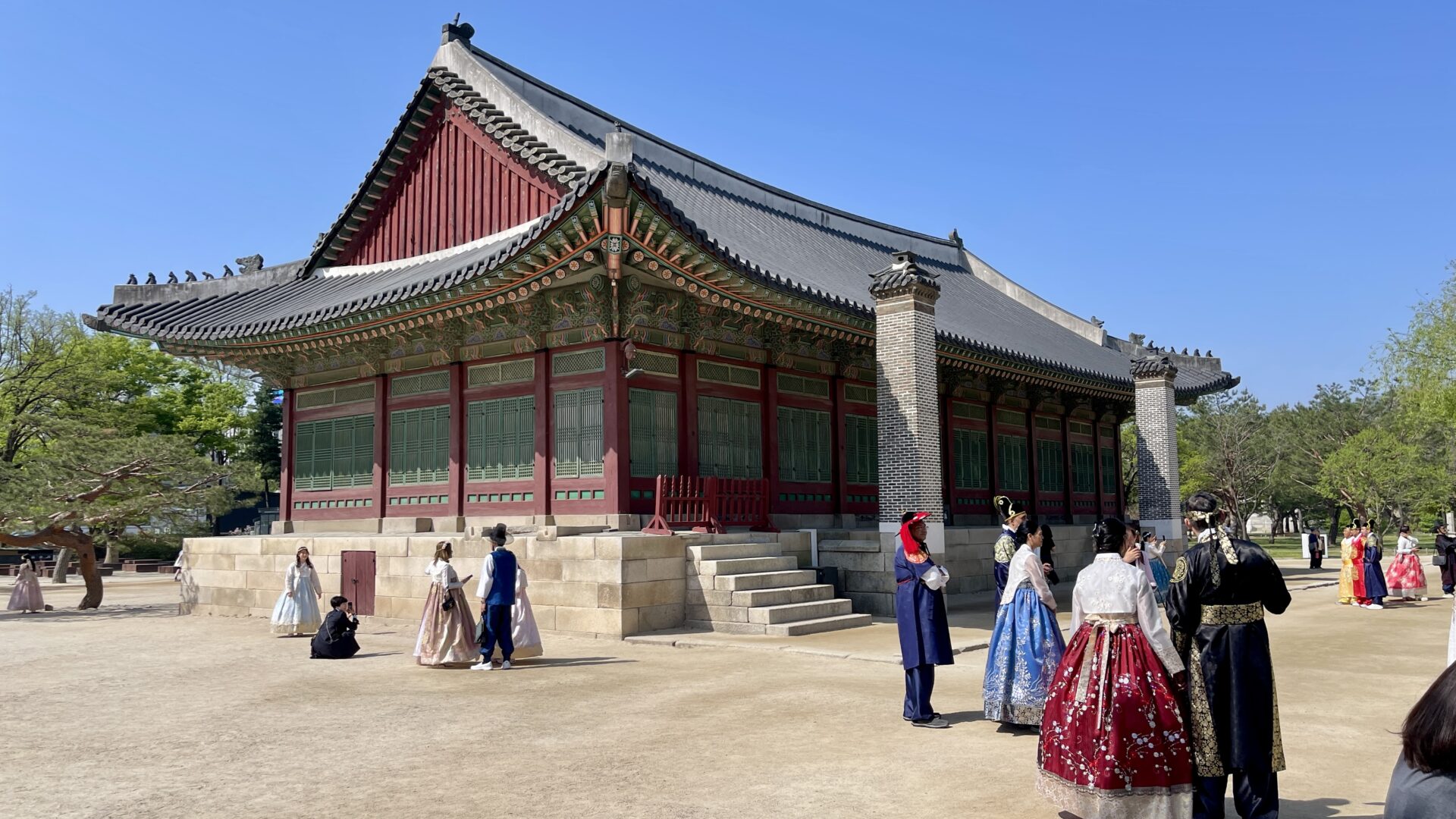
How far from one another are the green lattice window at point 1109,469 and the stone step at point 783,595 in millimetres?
16410

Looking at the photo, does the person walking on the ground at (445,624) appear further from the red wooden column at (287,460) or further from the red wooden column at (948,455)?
the red wooden column at (948,455)

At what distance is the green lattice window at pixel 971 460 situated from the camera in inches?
877

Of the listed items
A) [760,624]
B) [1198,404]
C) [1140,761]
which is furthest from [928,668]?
[1198,404]

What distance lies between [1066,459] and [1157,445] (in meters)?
3.42

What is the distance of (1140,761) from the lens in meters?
4.77

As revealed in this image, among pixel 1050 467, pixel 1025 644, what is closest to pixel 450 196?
pixel 1025 644

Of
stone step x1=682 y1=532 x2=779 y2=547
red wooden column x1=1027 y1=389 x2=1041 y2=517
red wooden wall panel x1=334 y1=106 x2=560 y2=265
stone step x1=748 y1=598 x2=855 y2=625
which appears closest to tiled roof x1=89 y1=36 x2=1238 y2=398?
red wooden wall panel x1=334 y1=106 x2=560 y2=265

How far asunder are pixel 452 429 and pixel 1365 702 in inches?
545

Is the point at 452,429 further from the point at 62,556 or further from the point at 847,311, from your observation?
the point at 62,556

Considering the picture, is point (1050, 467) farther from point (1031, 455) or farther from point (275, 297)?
point (275, 297)

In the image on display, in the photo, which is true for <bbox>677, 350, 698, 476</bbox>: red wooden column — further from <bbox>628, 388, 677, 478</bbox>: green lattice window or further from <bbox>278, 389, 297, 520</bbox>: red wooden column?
<bbox>278, 389, 297, 520</bbox>: red wooden column

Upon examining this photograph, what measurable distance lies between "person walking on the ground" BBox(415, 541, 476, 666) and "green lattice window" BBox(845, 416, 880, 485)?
9.70 m

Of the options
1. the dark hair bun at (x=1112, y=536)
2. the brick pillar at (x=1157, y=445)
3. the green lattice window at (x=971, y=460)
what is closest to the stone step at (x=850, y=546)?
the green lattice window at (x=971, y=460)

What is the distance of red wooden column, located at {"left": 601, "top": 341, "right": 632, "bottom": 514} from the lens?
15203 mm
